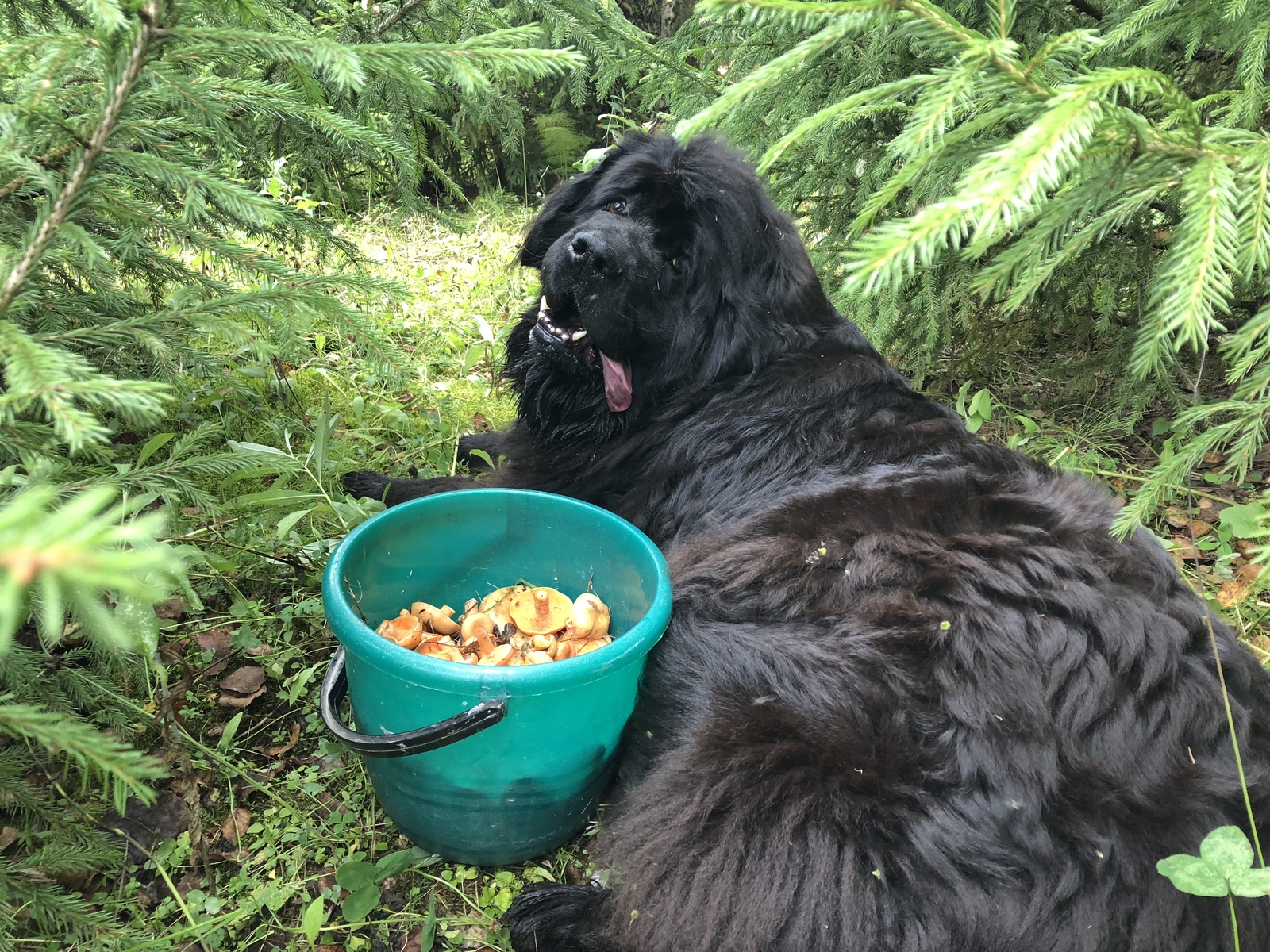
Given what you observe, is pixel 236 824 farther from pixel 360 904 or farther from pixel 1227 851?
pixel 1227 851

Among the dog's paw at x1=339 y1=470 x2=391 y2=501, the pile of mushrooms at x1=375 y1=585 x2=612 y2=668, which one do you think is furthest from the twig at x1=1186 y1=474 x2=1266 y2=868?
the dog's paw at x1=339 y1=470 x2=391 y2=501

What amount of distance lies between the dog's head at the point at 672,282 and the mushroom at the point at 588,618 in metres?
0.73

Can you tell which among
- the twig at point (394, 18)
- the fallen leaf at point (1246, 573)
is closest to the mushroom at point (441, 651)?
the twig at point (394, 18)

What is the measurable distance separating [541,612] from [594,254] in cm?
99

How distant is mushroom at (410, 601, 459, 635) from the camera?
189cm

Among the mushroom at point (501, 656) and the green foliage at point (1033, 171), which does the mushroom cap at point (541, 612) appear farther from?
the green foliage at point (1033, 171)

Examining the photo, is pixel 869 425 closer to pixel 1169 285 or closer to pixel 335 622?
pixel 1169 285

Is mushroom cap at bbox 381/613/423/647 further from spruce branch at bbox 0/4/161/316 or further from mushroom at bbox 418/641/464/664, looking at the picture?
spruce branch at bbox 0/4/161/316

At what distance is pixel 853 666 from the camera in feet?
4.98

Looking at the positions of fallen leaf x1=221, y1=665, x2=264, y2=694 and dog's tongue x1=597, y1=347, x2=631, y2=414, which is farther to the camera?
dog's tongue x1=597, y1=347, x2=631, y2=414

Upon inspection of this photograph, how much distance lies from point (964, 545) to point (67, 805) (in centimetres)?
185

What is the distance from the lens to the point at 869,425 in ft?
6.93

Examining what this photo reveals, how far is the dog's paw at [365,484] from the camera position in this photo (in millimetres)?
2715

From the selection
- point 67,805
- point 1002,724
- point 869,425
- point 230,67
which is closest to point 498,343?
point 230,67
